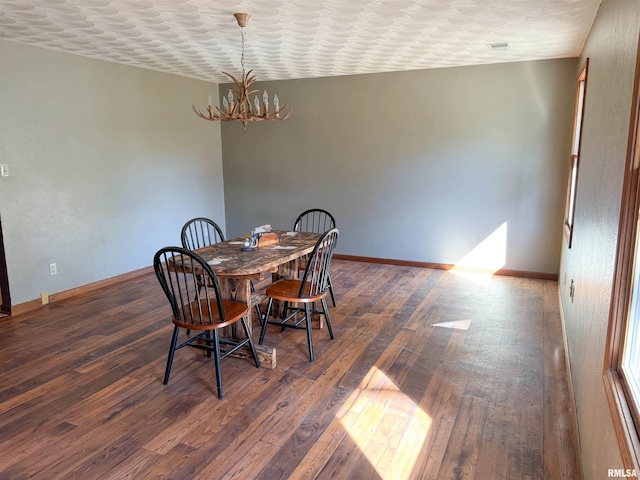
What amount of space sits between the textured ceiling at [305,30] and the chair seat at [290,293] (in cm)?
195

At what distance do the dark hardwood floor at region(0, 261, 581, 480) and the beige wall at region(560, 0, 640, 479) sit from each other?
37cm

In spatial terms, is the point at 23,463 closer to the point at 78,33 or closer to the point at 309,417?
the point at 309,417

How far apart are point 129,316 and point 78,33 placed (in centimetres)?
240

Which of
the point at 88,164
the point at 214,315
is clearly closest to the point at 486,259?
the point at 214,315

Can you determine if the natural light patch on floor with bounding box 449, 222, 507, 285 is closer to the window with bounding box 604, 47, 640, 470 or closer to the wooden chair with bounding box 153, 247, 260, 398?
the wooden chair with bounding box 153, 247, 260, 398

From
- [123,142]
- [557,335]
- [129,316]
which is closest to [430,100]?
[557,335]

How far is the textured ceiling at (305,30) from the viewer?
3066 mm

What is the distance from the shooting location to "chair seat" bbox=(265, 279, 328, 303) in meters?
3.21

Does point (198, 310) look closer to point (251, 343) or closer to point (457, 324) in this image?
point (251, 343)

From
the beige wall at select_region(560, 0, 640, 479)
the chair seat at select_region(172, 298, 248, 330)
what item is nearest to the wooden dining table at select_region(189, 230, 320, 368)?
the chair seat at select_region(172, 298, 248, 330)

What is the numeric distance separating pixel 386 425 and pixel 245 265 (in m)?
1.29

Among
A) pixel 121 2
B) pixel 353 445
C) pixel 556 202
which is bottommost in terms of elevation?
pixel 353 445

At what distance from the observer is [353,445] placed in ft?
7.48

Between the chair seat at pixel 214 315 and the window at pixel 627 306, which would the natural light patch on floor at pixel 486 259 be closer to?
the chair seat at pixel 214 315
